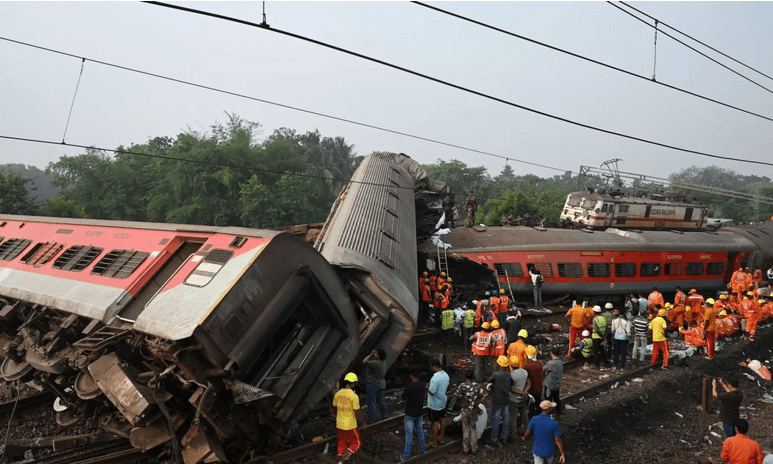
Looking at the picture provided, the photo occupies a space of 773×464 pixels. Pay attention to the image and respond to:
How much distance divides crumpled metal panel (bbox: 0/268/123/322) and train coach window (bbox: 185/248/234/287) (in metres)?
Answer: 1.20

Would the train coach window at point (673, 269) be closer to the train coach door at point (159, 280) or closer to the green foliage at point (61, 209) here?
the train coach door at point (159, 280)

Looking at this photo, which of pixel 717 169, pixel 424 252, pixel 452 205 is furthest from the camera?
pixel 717 169

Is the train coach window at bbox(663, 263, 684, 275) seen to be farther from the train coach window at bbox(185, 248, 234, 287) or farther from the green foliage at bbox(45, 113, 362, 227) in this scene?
the green foliage at bbox(45, 113, 362, 227)

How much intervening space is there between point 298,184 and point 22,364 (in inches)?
1257

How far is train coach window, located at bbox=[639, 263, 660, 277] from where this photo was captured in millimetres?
20906

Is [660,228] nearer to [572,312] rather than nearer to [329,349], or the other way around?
[572,312]

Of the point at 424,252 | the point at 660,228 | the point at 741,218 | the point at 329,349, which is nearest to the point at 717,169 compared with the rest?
the point at 741,218

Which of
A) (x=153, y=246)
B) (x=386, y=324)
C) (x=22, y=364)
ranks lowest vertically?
(x=22, y=364)

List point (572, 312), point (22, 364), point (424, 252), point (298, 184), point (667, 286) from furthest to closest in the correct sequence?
point (298, 184)
point (667, 286)
point (424, 252)
point (572, 312)
point (22, 364)

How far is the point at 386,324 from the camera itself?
28.6ft

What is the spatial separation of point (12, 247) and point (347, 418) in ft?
29.3

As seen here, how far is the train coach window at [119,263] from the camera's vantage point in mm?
8169

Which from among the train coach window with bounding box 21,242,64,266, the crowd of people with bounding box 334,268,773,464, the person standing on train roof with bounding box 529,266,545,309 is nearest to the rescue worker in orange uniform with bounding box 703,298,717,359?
the crowd of people with bounding box 334,268,773,464

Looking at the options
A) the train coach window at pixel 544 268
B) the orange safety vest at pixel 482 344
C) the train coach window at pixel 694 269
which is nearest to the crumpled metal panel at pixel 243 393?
the orange safety vest at pixel 482 344
